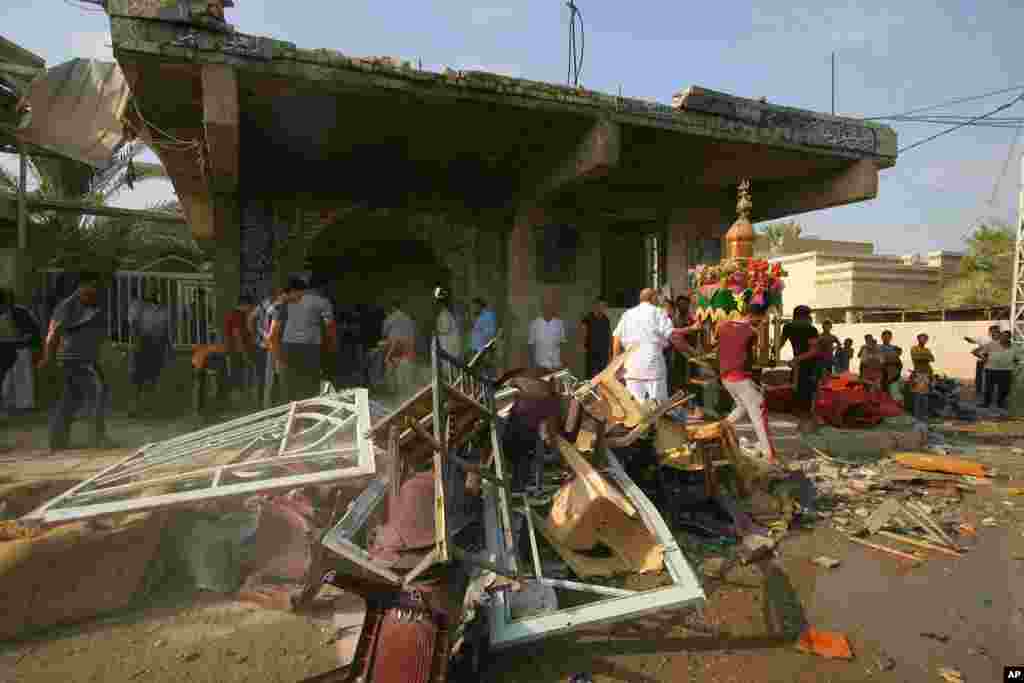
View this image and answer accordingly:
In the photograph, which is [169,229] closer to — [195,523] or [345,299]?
[345,299]

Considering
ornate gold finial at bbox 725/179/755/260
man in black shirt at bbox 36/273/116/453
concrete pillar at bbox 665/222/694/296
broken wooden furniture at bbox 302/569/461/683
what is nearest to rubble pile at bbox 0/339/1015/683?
broken wooden furniture at bbox 302/569/461/683

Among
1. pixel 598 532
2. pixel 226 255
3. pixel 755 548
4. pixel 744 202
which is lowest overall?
pixel 755 548

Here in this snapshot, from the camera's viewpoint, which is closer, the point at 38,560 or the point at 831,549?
the point at 38,560

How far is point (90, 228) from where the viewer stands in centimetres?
1290

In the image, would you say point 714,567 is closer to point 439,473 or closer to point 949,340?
point 439,473

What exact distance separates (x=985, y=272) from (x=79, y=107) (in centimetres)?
2633

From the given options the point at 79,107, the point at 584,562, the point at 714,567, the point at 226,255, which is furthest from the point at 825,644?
the point at 79,107

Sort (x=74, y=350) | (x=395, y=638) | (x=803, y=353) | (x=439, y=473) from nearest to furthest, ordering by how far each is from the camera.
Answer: (x=395, y=638) < (x=439, y=473) < (x=74, y=350) < (x=803, y=353)

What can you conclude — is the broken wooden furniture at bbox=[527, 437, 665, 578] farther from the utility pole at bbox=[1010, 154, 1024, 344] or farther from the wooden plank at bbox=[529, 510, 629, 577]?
the utility pole at bbox=[1010, 154, 1024, 344]

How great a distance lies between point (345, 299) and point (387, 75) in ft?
25.7

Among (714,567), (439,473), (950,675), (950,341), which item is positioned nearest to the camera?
(950,675)

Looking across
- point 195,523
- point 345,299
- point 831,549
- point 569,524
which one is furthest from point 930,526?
point 345,299

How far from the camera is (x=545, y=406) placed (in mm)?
3703

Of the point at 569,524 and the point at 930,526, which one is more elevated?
the point at 569,524
